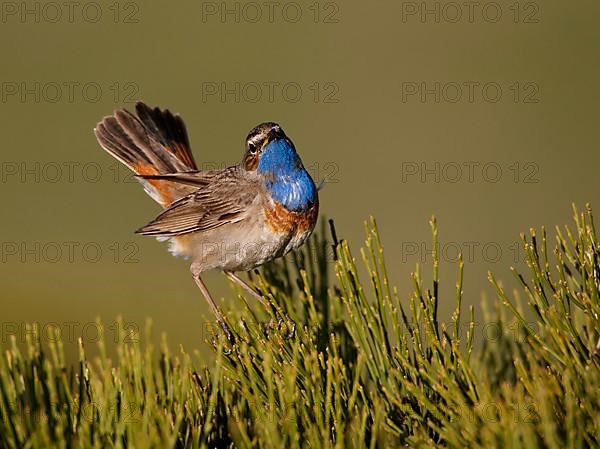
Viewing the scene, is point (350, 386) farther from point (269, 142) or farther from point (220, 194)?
point (220, 194)

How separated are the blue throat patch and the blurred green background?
4.63 meters

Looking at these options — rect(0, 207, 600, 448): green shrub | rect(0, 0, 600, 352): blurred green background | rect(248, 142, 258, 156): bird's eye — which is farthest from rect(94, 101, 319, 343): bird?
rect(0, 0, 600, 352): blurred green background

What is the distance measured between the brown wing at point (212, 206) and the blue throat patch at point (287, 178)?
9.1 inches

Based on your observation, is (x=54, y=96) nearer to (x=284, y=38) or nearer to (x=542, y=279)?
(x=284, y=38)

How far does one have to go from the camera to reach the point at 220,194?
5297 mm

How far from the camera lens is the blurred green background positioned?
13.1 m

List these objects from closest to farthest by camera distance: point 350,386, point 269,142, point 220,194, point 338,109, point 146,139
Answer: point 350,386, point 269,142, point 220,194, point 146,139, point 338,109

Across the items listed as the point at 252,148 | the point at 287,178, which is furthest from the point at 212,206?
the point at 287,178

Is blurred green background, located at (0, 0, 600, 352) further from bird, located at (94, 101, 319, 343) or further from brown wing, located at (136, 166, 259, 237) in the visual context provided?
brown wing, located at (136, 166, 259, 237)

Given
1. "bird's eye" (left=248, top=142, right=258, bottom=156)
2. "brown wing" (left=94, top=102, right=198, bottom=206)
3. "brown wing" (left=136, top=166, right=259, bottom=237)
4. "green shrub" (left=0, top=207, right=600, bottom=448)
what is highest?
"brown wing" (left=94, top=102, right=198, bottom=206)

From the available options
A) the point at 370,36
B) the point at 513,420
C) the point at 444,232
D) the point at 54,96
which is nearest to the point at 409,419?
the point at 513,420

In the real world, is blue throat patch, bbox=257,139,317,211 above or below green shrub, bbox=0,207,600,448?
above

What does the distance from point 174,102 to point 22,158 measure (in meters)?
3.08

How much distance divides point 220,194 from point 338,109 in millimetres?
11932
